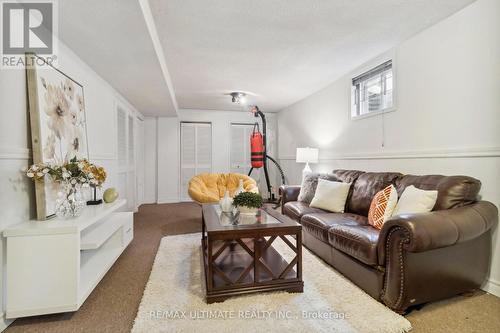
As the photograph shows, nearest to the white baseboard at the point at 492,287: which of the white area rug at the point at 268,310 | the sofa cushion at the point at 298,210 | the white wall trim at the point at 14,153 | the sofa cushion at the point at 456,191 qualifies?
the sofa cushion at the point at 456,191

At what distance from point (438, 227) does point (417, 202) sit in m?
0.43

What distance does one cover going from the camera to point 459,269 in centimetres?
169

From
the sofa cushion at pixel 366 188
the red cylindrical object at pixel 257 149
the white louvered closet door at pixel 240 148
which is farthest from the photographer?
the white louvered closet door at pixel 240 148

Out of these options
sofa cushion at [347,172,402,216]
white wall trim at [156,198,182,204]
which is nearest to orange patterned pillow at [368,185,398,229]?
sofa cushion at [347,172,402,216]

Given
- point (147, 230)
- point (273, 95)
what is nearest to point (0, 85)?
point (147, 230)

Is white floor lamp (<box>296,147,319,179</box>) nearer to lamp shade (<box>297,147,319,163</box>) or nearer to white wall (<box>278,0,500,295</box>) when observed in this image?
lamp shade (<box>297,147,319,163</box>)

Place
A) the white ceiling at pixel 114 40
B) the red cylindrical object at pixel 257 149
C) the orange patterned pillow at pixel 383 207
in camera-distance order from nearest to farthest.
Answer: the white ceiling at pixel 114 40 → the orange patterned pillow at pixel 383 207 → the red cylindrical object at pixel 257 149

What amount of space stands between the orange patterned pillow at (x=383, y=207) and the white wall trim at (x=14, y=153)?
2.76m

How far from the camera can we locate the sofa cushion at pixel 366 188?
8.20 feet

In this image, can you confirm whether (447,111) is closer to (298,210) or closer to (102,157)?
(298,210)

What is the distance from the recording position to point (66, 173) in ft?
5.75

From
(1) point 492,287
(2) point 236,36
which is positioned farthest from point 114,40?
(1) point 492,287

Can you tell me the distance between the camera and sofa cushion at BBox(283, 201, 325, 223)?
109 inches
